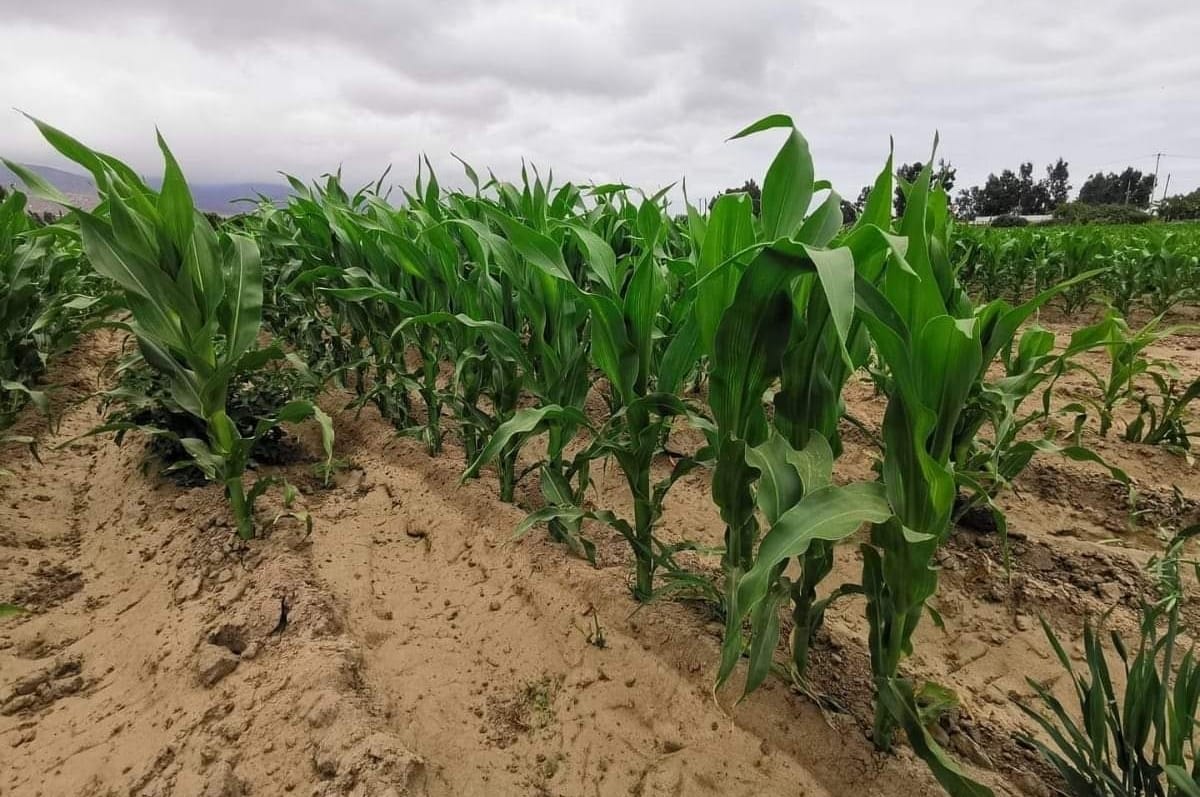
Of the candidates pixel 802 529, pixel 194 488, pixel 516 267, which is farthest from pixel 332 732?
pixel 194 488

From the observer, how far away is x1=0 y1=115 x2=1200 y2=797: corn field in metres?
1.04

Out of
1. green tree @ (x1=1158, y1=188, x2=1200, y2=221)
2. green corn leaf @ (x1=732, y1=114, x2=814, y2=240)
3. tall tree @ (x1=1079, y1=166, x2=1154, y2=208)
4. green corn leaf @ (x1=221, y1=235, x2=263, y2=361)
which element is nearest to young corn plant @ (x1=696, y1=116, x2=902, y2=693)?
green corn leaf @ (x1=732, y1=114, x2=814, y2=240)

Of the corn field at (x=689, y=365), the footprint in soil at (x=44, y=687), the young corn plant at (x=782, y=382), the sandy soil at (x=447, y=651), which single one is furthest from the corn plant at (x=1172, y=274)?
the footprint in soil at (x=44, y=687)

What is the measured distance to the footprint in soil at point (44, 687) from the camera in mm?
1502

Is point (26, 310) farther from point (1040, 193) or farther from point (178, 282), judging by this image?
point (1040, 193)

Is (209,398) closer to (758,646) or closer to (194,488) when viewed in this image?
(194,488)

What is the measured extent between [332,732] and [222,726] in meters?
0.28

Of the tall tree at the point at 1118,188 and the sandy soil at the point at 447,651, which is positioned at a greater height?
the tall tree at the point at 1118,188

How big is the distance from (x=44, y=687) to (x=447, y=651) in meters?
1.03

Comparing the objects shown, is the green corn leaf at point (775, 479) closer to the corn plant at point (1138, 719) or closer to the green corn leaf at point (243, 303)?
the corn plant at point (1138, 719)

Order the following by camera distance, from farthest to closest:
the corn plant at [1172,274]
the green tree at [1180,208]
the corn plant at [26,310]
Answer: the green tree at [1180,208], the corn plant at [1172,274], the corn plant at [26,310]

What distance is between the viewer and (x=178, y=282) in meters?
1.85

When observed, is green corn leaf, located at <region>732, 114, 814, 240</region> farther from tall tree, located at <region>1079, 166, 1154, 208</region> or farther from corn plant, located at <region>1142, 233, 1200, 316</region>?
tall tree, located at <region>1079, 166, 1154, 208</region>

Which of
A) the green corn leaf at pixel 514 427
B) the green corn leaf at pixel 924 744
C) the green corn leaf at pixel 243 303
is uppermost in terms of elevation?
A: the green corn leaf at pixel 243 303
